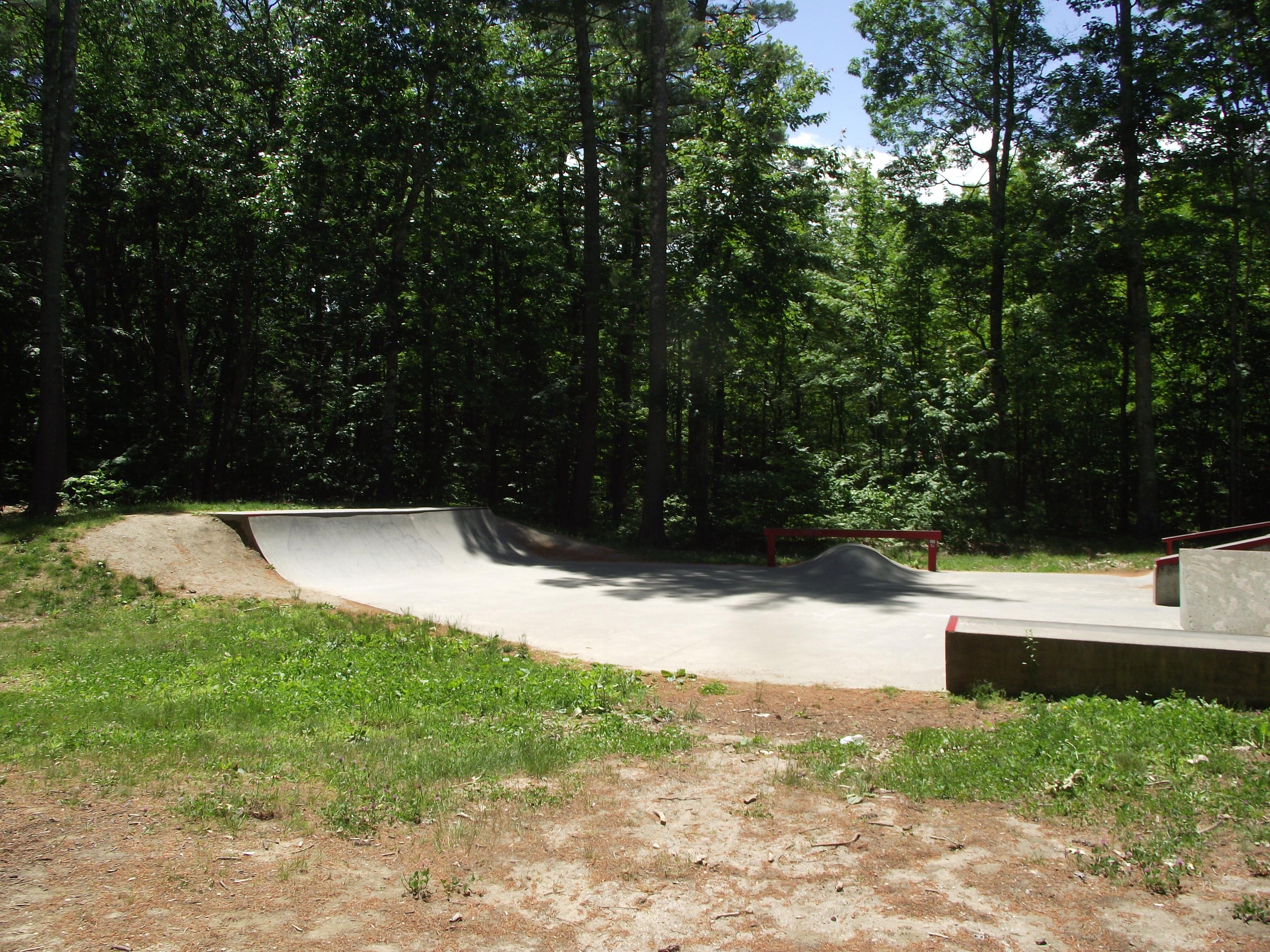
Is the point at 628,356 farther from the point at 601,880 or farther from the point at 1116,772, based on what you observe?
the point at 601,880

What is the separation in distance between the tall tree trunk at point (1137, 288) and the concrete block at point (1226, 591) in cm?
1463

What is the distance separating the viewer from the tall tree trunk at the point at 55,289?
480 inches

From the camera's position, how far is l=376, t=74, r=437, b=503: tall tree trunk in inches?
742

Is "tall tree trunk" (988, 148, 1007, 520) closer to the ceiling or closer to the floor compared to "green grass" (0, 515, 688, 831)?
closer to the ceiling

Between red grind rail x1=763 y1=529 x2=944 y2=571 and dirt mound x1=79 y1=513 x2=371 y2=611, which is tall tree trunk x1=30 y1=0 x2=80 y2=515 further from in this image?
red grind rail x1=763 y1=529 x2=944 y2=571

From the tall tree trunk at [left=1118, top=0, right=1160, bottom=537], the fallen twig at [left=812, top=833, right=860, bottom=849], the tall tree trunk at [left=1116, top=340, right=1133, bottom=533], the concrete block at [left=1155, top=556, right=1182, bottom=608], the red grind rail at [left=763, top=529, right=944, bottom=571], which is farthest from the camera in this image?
the tall tree trunk at [left=1116, top=340, right=1133, bottom=533]

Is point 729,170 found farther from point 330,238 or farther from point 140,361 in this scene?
point 140,361

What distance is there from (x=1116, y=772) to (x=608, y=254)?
72.1ft

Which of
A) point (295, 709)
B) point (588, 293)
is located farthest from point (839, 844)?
point (588, 293)

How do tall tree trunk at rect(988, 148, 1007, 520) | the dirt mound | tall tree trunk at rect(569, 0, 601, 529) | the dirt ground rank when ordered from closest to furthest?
the dirt ground < the dirt mound < tall tree trunk at rect(569, 0, 601, 529) < tall tree trunk at rect(988, 148, 1007, 520)

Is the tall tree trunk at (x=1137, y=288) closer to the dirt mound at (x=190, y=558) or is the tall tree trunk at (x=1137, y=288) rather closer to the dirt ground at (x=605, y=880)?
the dirt mound at (x=190, y=558)

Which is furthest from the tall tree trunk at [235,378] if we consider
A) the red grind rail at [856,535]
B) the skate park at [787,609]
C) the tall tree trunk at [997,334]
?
the tall tree trunk at [997,334]

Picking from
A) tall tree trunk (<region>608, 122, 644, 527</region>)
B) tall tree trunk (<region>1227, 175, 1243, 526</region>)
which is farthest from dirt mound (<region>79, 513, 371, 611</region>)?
tall tree trunk (<region>1227, 175, 1243, 526</region>)

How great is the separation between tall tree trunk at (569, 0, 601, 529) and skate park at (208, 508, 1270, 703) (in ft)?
12.9
